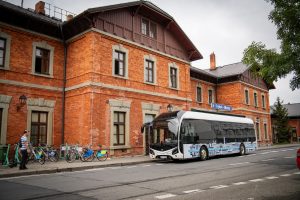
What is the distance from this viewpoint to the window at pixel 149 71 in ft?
68.6

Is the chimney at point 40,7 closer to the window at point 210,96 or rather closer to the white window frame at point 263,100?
the window at point 210,96

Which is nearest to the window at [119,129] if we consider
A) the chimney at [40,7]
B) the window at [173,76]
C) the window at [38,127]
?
the window at [38,127]

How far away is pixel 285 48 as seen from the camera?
13859 millimetres

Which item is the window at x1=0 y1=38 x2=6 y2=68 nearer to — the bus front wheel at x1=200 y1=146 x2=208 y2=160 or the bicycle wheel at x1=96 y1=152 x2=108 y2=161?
the bicycle wheel at x1=96 y1=152 x2=108 y2=161

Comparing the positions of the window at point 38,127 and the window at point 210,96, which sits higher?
the window at point 210,96

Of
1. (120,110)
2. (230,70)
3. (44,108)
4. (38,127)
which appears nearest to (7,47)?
(44,108)

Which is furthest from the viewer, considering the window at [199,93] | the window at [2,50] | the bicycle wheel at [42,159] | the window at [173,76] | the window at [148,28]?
the window at [199,93]

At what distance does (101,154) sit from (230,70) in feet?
82.0

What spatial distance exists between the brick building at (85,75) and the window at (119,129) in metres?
0.06

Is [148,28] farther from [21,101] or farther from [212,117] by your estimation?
[21,101]

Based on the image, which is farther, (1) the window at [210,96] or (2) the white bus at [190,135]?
(1) the window at [210,96]

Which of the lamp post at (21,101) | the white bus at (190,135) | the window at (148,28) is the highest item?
the window at (148,28)

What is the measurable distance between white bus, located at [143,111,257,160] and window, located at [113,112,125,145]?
1.90 meters

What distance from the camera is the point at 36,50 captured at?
1753 centimetres
